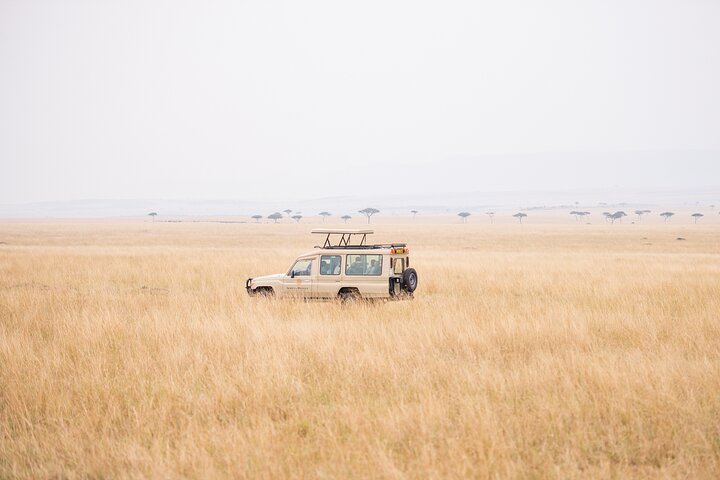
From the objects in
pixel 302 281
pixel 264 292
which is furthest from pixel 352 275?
pixel 264 292

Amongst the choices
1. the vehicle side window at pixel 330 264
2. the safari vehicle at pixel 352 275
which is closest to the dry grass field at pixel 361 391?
the safari vehicle at pixel 352 275

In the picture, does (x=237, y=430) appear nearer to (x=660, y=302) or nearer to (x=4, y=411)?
(x=4, y=411)

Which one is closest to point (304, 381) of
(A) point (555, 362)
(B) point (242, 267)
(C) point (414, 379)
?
(C) point (414, 379)

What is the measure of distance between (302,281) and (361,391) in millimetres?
8356

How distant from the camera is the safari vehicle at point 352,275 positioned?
50.8ft

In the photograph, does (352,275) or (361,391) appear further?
(352,275)

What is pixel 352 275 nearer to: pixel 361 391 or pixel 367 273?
pixel 367 273

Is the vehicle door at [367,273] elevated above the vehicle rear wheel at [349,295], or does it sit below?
above

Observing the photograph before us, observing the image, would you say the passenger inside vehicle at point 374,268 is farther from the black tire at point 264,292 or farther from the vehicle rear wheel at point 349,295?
the black tire at point 264,292

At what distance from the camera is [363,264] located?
15.8m

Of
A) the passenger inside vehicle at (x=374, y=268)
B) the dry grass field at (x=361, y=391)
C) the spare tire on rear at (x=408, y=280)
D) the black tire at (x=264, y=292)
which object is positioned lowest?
the dry grass field at (x=361, y=391)

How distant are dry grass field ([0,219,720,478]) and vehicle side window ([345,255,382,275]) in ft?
3.20

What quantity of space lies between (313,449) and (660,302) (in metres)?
12.4

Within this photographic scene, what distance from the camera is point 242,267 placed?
27.9 m
